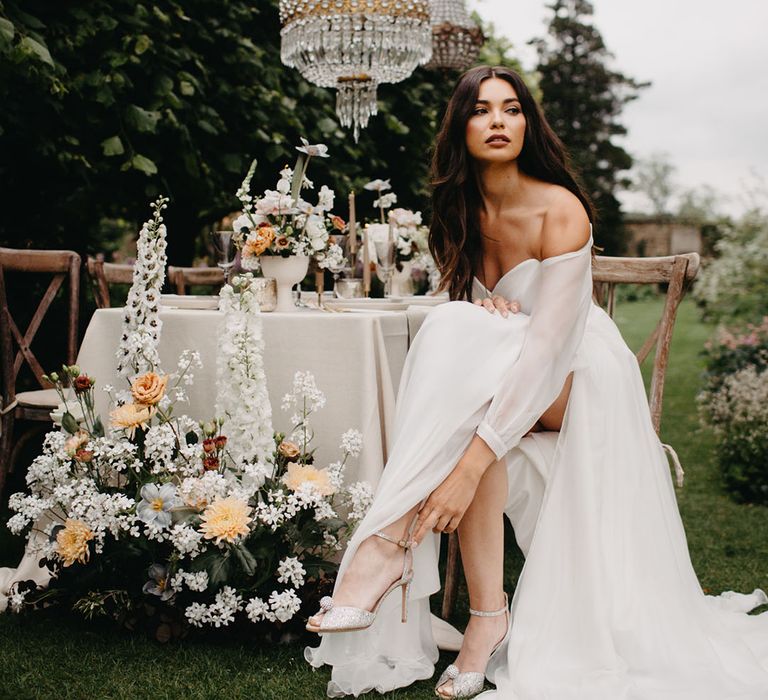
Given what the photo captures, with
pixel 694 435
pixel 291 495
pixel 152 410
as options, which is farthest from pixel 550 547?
pixel 694 435

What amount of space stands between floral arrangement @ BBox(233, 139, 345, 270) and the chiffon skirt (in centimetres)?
68

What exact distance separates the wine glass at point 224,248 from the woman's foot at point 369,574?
1.33 m

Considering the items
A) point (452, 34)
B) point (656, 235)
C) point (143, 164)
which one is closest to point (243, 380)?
point (143, 164)

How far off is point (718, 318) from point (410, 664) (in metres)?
8.51

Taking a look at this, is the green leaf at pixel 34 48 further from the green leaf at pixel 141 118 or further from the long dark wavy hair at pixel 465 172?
the long dark wavy hair at pixel 465 172

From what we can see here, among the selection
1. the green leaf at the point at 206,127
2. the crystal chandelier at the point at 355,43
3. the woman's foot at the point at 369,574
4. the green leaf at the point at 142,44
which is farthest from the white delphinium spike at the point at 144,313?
the green leaf at the point at 206,127

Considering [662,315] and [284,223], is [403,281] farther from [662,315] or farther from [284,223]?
[662,315]

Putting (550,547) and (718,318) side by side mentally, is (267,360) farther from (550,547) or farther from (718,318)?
(718,318)

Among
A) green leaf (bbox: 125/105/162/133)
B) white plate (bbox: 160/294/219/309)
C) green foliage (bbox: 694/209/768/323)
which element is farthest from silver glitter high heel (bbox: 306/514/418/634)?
green foliage (bbox: 694/209/768/323)

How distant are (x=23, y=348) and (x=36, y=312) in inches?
7.9

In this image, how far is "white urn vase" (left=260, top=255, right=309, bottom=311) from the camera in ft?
9.53

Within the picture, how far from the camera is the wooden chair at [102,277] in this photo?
4031 millimetres

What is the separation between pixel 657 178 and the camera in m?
42.3

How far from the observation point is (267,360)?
110 inches
